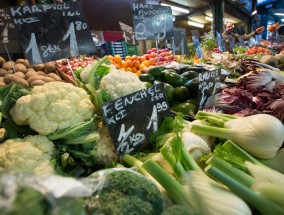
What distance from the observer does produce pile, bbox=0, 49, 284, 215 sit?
18.4 inches

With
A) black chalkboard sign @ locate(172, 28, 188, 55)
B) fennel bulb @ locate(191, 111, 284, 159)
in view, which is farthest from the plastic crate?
fennel bulb @ locate(191, 111, 284, 159)

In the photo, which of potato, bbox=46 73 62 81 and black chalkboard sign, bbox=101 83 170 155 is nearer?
black chalkboard sign, bbox=101 83 170 155

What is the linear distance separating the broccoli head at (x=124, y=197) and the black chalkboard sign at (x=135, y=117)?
1.44 ft

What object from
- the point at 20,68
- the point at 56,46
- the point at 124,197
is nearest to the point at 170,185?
the point at 124,197

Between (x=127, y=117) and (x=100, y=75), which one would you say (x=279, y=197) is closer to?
(x=127, y=117)

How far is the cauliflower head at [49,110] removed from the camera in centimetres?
106

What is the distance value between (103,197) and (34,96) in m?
0.65

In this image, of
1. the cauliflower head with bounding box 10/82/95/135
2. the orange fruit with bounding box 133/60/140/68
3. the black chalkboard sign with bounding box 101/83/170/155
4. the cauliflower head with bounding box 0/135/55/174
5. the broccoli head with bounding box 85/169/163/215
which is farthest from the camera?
the orange fruit with bounding box 133/60/140/68

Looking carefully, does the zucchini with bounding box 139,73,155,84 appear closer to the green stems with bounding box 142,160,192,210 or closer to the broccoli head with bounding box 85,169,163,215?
the green stems with bounding box 142,160,192,210

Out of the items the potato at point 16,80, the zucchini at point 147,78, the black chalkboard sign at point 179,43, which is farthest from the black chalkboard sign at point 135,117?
the black chalkboard sign at point 179,43

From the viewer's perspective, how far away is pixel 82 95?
4.22 ft

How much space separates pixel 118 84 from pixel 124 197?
78 cm

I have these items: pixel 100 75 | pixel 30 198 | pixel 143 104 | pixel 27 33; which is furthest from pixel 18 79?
pixel 30 198

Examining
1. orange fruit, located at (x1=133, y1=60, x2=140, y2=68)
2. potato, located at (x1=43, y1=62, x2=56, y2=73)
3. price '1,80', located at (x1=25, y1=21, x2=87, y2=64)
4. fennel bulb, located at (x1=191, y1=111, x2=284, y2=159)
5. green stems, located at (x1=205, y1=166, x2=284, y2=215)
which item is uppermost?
price '1,80', located at (x1=25, y1=21, x2=87, y2=64)
